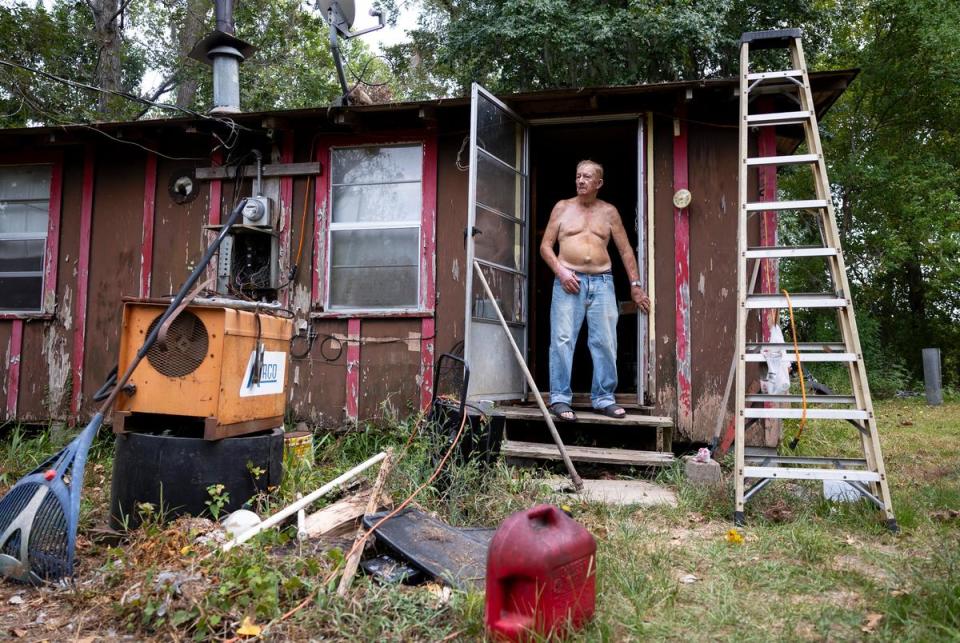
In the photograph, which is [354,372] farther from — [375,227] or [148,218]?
[148,218]

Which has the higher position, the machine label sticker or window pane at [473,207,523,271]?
window pane at [473,207,523,271]

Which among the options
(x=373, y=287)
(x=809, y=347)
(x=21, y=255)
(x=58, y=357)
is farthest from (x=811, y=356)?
(x=21, y=255)

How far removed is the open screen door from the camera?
479 centimetres

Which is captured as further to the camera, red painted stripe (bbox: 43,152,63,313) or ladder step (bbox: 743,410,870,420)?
red painted stripe (bbox: 43,152,63,313)

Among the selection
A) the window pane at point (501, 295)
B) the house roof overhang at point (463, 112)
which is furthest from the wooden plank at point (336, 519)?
the house roof overhang at point (463, 112)

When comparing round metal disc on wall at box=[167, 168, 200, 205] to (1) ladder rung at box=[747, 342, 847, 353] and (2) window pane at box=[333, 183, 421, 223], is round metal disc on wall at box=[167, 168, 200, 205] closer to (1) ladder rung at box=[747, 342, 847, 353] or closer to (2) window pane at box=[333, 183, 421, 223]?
(2) window pane at box=[333, 183, 421, 223]

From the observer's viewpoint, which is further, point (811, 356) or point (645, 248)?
point (645, 248)

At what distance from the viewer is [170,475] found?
3113 mm

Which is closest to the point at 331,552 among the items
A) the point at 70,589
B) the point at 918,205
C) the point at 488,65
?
the point at 70,589

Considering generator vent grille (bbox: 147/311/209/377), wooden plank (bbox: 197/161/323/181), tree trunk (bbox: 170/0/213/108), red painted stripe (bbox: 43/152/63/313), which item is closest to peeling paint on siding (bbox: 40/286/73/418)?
red painted stripe (bbox: 43/152/63/313)

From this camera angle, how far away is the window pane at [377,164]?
570cm

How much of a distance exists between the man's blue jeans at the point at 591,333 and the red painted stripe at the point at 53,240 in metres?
4.56

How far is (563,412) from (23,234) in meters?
5.27

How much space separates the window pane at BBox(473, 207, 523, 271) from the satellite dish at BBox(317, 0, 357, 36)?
2480 millimetres
